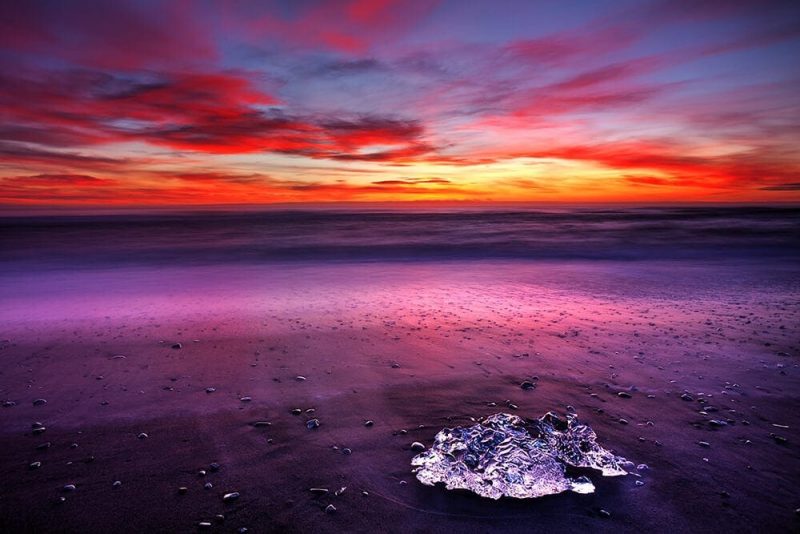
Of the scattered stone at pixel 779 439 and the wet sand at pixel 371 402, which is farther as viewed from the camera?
the scattered stone at pixel 779 439

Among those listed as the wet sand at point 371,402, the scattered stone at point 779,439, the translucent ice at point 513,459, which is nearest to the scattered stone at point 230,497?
the wet sand at point 371,402

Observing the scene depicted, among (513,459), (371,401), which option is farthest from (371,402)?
(513,459)

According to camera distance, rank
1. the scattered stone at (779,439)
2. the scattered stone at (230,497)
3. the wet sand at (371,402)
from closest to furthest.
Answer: the wet sand at (371,402)
the scattered stone at (230,497)
the scattered stone at (779,439)

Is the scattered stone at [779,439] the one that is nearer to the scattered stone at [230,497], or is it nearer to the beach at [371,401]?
the beach at [371,401]

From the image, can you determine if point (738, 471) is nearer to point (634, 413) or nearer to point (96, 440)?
point (634, 413)

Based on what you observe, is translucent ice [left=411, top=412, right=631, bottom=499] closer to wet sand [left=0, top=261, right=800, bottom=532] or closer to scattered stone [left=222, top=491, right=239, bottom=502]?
wet sand [left=0, top=261, right=800, bottom=532]

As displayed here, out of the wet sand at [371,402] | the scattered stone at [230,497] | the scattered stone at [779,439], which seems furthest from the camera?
the scattered stone at [779,439]
